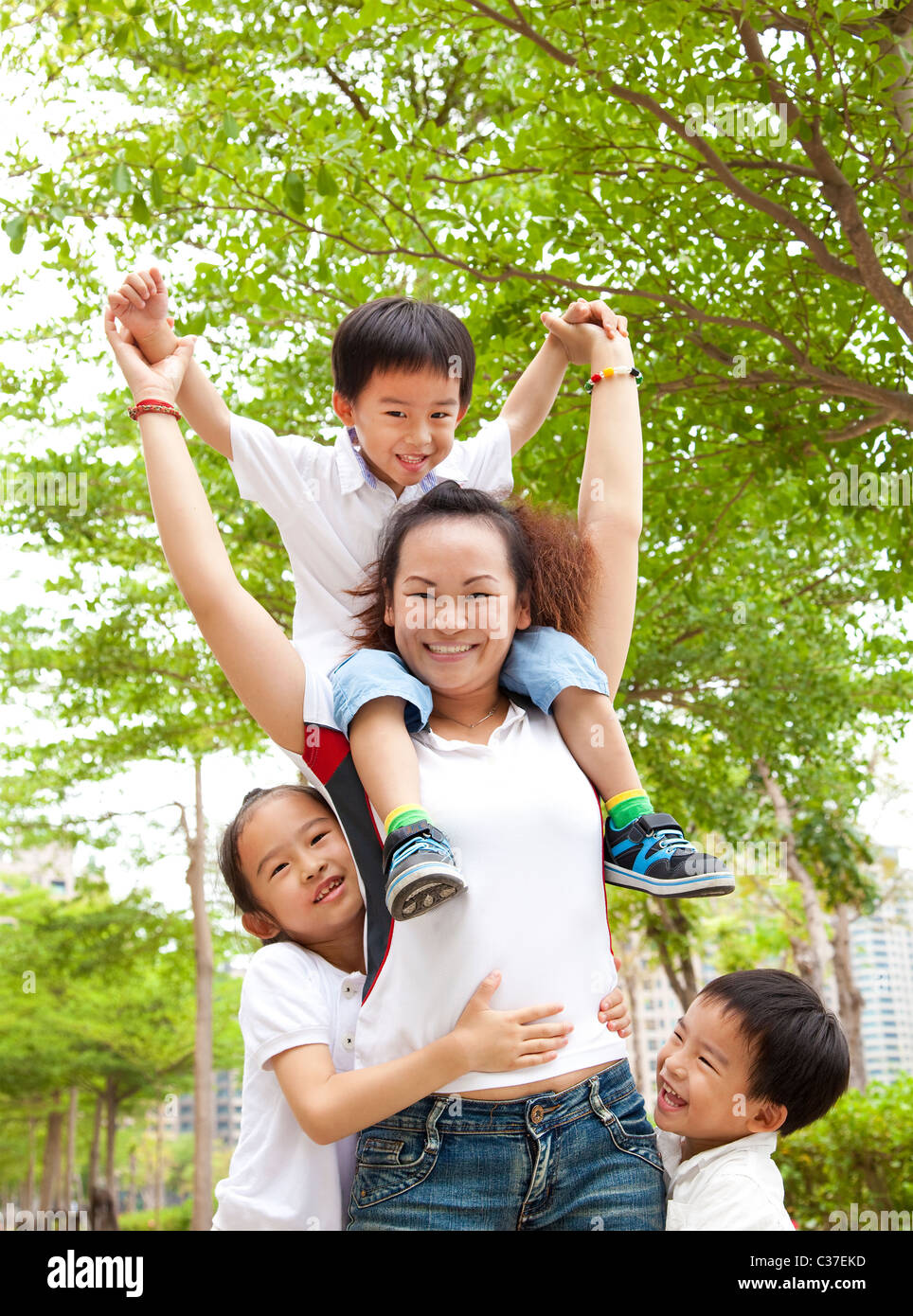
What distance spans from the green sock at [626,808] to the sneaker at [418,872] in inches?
15.9

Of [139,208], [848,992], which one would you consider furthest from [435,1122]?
[848,992]

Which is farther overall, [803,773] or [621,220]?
[803,773]

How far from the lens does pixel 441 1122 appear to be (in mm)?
1590

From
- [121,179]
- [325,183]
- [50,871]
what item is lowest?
[121,179]

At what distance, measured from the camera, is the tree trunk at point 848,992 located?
1326cm

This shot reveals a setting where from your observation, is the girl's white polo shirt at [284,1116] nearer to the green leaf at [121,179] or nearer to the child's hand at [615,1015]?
the child's hand at [615,1015]

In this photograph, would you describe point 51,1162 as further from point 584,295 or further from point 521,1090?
point 521,1090

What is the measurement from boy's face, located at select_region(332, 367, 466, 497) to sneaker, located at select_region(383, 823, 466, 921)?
954 millimetres

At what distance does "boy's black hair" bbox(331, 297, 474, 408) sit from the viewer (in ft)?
7.49

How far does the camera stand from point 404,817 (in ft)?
5.30

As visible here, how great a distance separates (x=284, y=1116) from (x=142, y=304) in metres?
1.31
